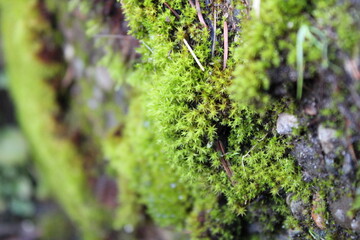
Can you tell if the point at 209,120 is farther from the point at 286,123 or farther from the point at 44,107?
the point at 44,107

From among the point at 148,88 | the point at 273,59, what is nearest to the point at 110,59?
the point at 148,88

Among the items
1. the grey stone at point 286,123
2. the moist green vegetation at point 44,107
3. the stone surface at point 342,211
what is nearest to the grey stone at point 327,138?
the grey stone at point 286,123

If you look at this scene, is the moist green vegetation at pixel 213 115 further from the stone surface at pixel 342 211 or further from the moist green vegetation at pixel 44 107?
the moist green vegetation at pixel 44 107

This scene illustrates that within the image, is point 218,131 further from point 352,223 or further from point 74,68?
point 74,68

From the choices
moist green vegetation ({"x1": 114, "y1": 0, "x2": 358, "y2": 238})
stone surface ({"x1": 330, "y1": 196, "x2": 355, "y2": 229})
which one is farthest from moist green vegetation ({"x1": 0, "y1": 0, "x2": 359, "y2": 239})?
stone surface ({"x1": 330, "y1": 196, "x2": 355, "y2": 229})

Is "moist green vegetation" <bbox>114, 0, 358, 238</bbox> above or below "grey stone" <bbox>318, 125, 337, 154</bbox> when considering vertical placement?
above

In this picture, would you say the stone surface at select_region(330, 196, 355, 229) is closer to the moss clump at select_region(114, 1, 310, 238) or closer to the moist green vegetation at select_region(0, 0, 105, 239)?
the moss clump at select_region(114, 1, 310, 238)

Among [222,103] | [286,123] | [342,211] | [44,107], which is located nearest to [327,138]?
[286,123]
